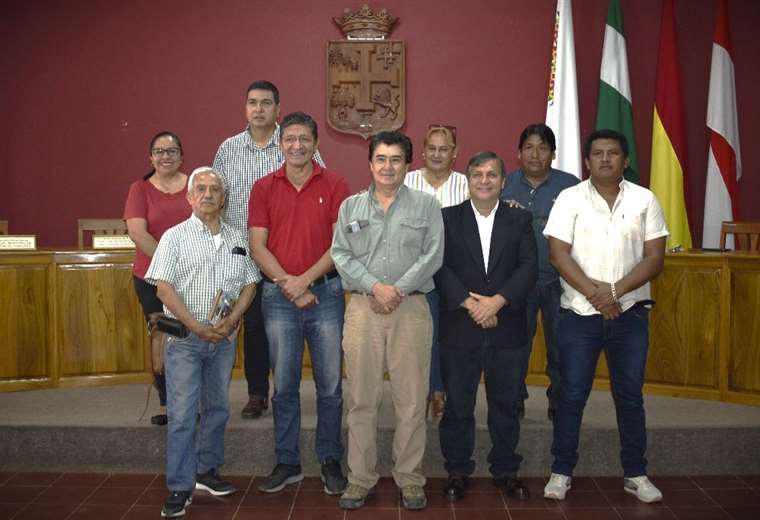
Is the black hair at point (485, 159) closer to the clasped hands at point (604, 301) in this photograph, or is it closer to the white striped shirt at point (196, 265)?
the clasped hands at point (604, 301)

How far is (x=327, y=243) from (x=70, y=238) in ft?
12.7

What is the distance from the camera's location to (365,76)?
5.84 metres

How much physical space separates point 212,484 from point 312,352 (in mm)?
714

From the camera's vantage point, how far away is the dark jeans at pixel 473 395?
3037 mm

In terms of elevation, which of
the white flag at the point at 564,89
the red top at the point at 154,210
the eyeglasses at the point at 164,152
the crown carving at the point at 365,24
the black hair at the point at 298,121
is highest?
the crown carving at the point at 365,24

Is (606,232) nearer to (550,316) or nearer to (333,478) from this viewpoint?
(550,316)

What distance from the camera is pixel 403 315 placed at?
116 inches

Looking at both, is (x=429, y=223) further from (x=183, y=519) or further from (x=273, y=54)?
(x=273, y=54)

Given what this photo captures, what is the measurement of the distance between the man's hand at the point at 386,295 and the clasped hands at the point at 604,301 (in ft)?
2.59

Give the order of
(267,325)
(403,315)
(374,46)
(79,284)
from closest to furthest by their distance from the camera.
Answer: (403,315) → (267,325) → (79,284) → (374,46)

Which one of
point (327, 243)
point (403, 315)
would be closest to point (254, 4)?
point (327, 243)

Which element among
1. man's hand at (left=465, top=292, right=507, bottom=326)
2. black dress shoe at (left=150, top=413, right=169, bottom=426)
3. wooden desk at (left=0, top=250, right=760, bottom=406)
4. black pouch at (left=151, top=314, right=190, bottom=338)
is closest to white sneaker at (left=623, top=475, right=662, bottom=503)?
man's hand at (left=465, top=292, right=507, bottom=326)

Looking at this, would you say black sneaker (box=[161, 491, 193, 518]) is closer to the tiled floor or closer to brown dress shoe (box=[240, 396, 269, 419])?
the tiled floor

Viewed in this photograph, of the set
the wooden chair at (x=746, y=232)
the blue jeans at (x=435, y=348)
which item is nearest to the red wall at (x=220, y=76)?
the wooden chair at (x=746, y=232)
